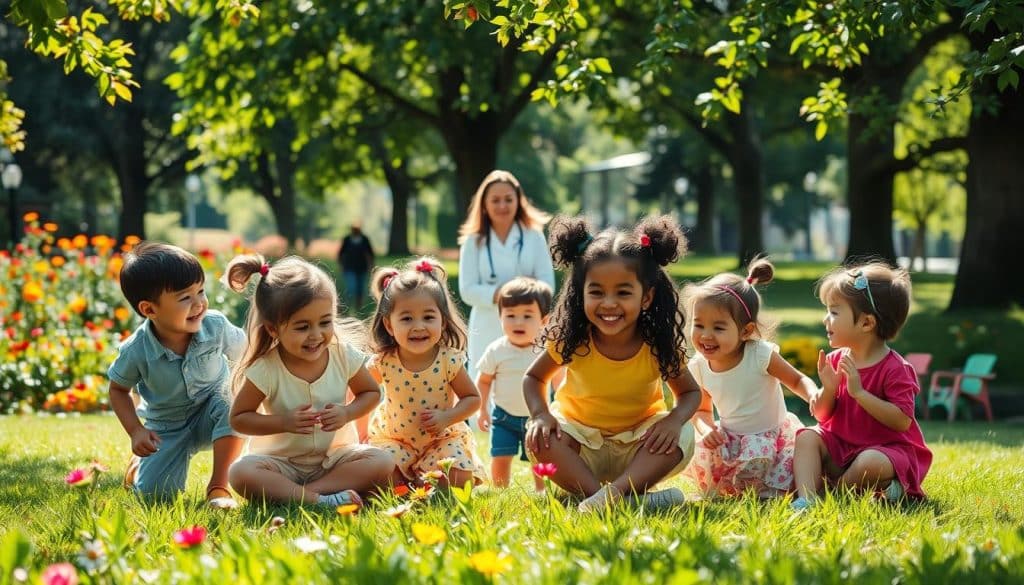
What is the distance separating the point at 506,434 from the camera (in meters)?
6.60

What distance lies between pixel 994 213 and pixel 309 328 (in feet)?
42.5

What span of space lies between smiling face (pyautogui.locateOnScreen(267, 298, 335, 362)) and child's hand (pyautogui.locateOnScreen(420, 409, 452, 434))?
683mm

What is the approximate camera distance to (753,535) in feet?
12.7

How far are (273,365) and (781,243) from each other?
8925cm

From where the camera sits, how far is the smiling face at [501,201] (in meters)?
7.99

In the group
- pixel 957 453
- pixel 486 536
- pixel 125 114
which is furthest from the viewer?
pixel 125 114

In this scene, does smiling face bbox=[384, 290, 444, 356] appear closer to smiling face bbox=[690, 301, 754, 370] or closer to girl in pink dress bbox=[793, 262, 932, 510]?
smiling face bbox=[690, 301, 754, 370]

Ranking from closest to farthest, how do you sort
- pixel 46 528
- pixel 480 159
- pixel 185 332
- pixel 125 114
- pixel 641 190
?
pixel 46 528
pixel 185 332
pixel 480 159
pixel 125 114
pixel 641 190

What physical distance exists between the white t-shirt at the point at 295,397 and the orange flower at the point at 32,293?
6.63m

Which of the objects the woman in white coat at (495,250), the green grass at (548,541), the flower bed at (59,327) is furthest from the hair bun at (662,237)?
the flower bed at (59,327)

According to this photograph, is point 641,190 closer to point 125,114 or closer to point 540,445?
point 125,114

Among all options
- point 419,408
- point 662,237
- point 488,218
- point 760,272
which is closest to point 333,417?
point 419,408

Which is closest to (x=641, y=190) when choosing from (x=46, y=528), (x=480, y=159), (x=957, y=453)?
(x=480, y=159)

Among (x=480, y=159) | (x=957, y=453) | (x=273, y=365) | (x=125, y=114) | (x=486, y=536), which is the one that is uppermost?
(x=125, y=114)
